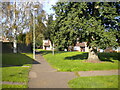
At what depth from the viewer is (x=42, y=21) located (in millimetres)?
31703

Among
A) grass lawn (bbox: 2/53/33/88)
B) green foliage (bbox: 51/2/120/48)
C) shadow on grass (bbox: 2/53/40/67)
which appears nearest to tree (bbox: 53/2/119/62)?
green foliage (bbox: 51/2/120/48)

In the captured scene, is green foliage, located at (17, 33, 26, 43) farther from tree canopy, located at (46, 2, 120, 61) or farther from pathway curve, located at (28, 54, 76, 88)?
pathway curve, located at (28, 54, 76, 88)

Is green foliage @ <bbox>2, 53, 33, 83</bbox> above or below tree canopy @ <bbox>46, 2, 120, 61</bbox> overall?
below

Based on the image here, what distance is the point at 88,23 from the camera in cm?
1312

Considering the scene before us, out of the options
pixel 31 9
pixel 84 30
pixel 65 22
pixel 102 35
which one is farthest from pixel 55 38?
pixel 31 9

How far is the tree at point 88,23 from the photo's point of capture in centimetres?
1301

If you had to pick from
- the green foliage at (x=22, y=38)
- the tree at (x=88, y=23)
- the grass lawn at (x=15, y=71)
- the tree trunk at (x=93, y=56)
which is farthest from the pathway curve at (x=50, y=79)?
the green foliage at (x=22, y=38)

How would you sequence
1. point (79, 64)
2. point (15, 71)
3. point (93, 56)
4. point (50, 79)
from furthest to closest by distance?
point (93, 56)
point (79, 64)
point (15, 71)
point (50, 79)

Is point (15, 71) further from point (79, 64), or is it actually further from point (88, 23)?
point (88, 23)

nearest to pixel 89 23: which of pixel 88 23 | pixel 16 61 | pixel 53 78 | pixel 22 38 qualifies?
pixel 88 23

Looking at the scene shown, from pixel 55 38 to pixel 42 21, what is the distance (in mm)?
17069

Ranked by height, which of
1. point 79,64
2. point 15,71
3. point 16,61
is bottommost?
point 16,61

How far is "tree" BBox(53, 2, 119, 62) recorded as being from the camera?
13.0 m

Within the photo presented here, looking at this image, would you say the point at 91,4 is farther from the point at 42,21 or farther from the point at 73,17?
the point at 42,21
